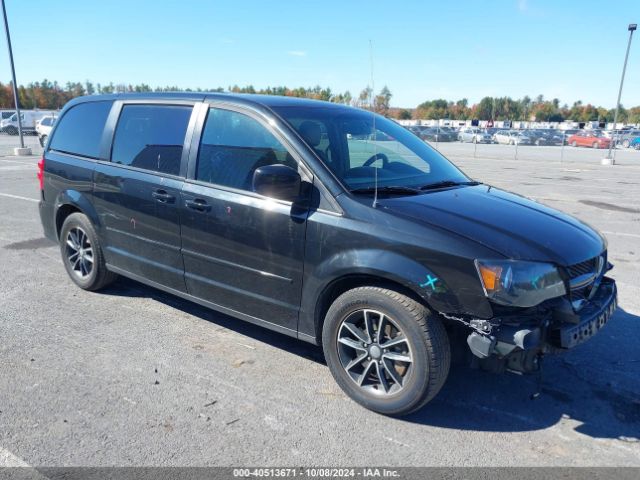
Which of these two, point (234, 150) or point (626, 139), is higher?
point (234, 150)

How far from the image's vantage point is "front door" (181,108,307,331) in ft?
11.3

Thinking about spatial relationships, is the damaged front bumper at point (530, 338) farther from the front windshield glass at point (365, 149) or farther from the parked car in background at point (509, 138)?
the parked car in background at point (509, 138)

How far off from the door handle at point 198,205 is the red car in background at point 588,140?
4385 cm

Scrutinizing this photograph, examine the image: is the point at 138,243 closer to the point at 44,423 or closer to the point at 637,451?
the point at 44,423

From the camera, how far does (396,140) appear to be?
4312 millimetres

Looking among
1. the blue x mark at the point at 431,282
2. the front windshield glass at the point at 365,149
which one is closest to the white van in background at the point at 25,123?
the front windshield glass at the point at 365,149

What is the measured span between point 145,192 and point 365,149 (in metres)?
1.79

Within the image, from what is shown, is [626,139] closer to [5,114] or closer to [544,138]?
[544,138]

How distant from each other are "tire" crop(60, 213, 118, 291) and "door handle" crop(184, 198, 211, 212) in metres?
1.48

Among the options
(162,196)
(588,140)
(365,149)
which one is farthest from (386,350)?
(588,140)

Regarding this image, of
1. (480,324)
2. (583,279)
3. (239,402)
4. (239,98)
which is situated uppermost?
(239,98)

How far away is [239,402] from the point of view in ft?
10.7

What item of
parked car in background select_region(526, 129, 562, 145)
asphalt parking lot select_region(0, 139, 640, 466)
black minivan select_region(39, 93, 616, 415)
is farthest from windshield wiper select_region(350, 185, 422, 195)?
parked car in background select_region(526, 129, 562, 145)

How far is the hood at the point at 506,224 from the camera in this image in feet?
9.66
